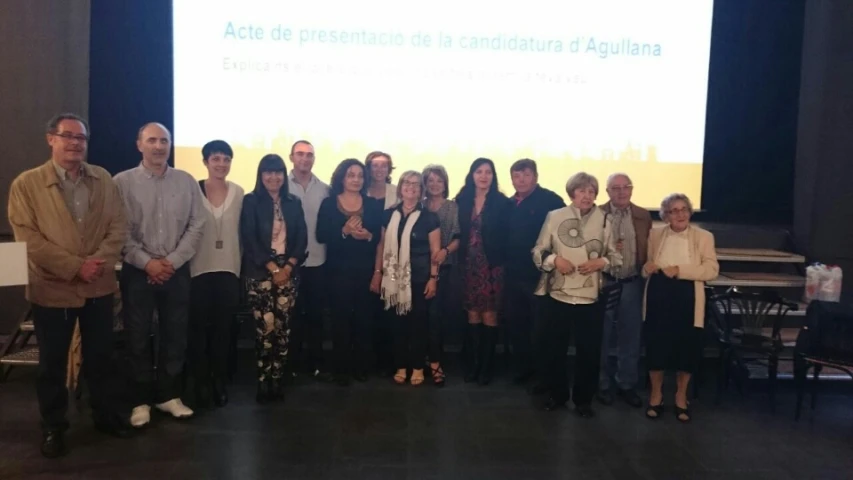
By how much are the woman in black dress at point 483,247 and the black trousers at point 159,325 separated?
1774mm

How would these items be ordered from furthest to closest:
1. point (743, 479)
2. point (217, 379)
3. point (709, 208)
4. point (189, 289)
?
point (709, 208), point (217, 379), point (189, 289), point (743, 479)

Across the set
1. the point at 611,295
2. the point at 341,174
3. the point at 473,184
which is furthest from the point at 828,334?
the point at 341,174

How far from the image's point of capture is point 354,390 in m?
3.83

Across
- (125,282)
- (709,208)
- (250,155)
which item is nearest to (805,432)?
(709,208)

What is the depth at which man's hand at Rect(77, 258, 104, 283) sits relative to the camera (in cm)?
276

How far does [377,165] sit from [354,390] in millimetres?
1511

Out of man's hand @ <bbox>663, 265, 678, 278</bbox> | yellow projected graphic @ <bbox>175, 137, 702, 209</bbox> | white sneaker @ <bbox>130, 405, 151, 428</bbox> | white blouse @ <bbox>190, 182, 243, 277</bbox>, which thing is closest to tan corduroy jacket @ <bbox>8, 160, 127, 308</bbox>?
white blouse @ <bbox>190, 182, 243, 277</bbox>

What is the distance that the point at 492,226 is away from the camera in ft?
12.4

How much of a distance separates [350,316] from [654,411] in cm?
202

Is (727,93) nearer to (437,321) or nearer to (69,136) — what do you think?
(437,321)

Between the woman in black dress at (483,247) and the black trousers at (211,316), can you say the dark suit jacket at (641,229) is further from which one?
the black trousers at (211,316)

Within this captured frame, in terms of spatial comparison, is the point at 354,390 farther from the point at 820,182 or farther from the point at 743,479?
the point at 820,182

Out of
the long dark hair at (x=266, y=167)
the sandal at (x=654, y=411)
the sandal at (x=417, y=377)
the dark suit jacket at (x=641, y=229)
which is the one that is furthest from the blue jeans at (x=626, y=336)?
the long dark hair at (x=266, y=167)

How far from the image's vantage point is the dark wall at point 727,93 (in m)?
4.74
